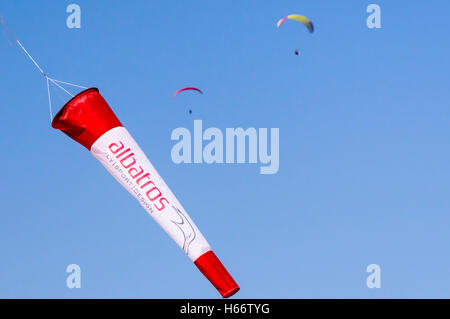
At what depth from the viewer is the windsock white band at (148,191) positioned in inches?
738

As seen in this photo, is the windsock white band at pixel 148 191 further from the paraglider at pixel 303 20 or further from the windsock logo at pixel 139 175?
the paraglider at pixel 303 20

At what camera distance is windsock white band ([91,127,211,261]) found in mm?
18734

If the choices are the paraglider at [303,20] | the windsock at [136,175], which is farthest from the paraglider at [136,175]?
the paraglider at [303,20]

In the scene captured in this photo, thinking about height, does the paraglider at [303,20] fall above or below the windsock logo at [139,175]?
above

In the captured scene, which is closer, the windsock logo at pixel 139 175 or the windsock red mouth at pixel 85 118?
the windsock red mouth at pixel 85 118

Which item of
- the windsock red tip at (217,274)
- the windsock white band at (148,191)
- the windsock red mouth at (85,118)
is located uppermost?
the windsock red mouth at (85,118)

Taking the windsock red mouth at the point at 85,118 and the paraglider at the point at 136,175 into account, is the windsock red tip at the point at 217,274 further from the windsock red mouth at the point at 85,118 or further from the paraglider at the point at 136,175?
the windsock red mouth at the point at 85,118

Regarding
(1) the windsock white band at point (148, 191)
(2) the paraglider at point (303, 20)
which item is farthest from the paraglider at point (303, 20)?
(1) the windsock white band at point (148, 191)

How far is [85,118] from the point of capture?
61.2 ft

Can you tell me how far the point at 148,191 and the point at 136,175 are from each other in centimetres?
44

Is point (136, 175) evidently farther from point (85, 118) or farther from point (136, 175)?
point (85, 118)

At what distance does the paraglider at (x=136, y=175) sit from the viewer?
18641 mm
